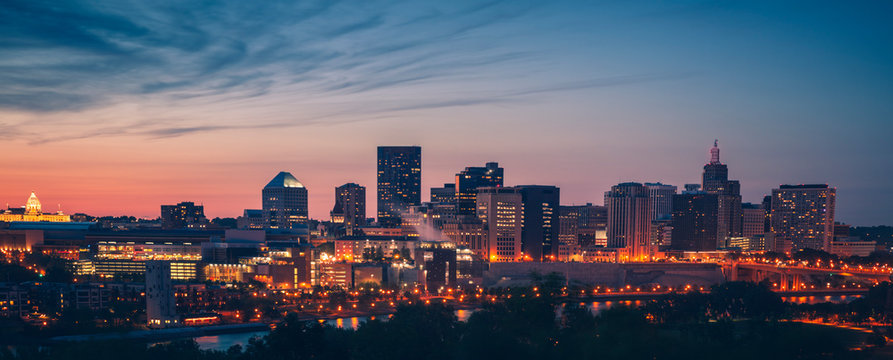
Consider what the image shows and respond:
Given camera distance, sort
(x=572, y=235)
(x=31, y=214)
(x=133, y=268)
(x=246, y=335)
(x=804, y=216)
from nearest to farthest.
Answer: (x=246, y=335) → (x=133, y=268) → (x=31, y=214) → (x=572, y=235) → (x=804, y=216)

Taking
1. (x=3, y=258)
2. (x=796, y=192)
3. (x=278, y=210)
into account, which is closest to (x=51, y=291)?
(x=3, y=258)

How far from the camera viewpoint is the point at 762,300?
215 ft

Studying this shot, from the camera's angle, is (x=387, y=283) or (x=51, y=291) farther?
(x=387, y=283)

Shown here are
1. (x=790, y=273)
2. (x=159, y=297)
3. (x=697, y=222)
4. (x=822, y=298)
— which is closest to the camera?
(x=159, y=297)

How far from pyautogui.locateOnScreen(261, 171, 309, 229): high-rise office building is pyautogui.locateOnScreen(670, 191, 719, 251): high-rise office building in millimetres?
65817

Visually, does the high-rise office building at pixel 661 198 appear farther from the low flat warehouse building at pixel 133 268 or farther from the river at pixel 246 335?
the low flat warehouse building at pixel 133 268

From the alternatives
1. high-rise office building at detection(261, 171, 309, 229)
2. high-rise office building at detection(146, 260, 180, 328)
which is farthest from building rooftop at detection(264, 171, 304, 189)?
high-rise office building at detection(146, 260, 180, 328)

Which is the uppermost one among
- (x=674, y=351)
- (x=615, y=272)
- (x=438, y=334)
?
(x=674, y=351)

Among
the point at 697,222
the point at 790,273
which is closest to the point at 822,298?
the point at 790,273

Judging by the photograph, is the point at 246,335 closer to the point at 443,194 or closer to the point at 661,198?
the point at 443,194

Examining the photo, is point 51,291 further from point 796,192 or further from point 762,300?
point 796,192

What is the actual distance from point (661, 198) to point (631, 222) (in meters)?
51.3

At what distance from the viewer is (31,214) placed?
126m

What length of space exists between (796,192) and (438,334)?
130 metres
